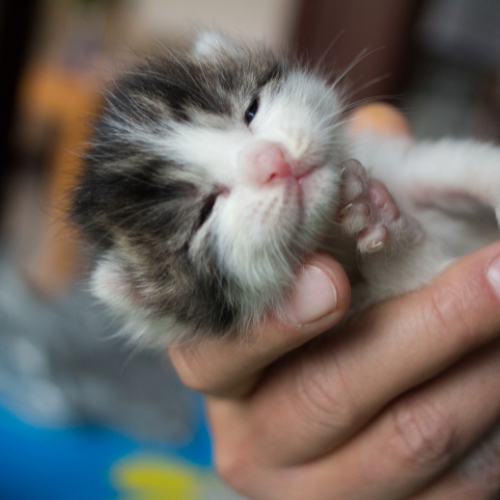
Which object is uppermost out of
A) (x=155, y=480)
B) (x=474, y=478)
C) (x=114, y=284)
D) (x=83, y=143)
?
(x=83, y=143)

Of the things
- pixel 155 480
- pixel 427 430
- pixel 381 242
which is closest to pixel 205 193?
pixel 381 242

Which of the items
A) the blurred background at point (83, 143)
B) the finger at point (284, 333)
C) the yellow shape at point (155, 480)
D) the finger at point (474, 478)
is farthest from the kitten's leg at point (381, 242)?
the yellow shape at point (155, 480)

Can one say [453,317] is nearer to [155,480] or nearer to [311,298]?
[311,298]

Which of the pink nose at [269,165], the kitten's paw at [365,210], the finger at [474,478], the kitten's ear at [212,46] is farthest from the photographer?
the kitten's ear at [212,46]

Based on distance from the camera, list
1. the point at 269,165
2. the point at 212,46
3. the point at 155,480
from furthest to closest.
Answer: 1. the point at 155,480
2. the point at 212,46
3. the point at 269,165

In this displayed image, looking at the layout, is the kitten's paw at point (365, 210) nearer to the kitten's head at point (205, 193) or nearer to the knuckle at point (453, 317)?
the kitten's head at point (205, 193)

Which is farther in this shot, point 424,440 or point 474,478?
point 474,478

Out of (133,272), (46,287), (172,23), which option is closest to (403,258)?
(133,272)
